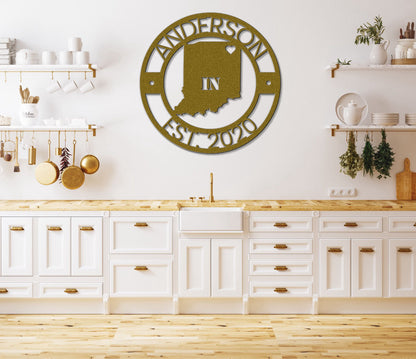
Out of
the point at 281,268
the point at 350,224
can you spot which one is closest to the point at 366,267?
the point at 350,224

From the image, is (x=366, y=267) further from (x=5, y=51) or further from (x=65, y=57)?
(x=5, y=51)

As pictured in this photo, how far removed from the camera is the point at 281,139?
15.3ft

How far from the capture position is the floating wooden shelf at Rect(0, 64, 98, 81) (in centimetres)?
441

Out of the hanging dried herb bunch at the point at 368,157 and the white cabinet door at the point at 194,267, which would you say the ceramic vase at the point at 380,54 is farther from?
the white cabinet door at the point at 194,267

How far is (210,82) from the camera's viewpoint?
4.63m

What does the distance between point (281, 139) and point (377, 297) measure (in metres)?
1.45

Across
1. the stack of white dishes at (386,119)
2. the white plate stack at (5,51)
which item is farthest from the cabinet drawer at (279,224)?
the white plate stack at (5,51)

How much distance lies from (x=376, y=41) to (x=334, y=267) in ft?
5.95

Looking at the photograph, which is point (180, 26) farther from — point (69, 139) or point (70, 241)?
point (70, 241)

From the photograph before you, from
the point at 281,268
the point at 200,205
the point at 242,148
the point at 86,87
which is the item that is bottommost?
the point at 281,268

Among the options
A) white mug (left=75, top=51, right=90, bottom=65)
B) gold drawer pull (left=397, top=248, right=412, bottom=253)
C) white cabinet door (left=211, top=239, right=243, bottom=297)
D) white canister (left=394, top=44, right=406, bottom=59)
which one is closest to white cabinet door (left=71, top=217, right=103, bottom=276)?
white cabinet door (left=211, top=239, right=243, bottom=297)

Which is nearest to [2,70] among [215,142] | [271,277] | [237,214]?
[215,142]

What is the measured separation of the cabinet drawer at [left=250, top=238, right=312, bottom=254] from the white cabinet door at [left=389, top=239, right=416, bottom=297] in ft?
2.02

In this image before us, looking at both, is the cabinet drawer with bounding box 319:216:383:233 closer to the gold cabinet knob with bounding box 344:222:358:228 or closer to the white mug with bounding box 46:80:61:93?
the gold cabinet knob with bounding box 344:222:358:228
